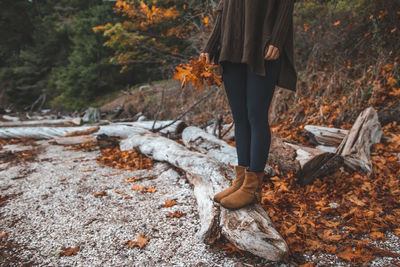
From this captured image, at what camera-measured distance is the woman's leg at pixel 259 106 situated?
1523 millimetres

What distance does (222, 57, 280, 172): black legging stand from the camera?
1535 millimetres

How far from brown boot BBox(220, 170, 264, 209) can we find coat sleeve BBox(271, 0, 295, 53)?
33.8 inches

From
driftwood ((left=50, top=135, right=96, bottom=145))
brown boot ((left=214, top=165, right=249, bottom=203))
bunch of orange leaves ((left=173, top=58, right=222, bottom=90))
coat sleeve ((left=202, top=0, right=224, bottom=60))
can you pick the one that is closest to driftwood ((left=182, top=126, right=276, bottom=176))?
brown boot ((left=214, top=165, right=249, bottom=203))

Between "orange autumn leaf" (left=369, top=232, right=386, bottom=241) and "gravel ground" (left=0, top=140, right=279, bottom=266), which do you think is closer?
"gravel ground" (left=0, top=140, right=279, bottom=266)

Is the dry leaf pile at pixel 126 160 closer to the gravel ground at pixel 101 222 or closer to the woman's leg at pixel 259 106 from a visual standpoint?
the gravel ground at pixel 101 222

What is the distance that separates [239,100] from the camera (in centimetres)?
167

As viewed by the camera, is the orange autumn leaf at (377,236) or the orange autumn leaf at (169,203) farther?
the orange autumn leaf at (169,203)

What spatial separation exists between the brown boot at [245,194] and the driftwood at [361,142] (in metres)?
1.65

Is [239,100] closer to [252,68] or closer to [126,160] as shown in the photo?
[252,68]

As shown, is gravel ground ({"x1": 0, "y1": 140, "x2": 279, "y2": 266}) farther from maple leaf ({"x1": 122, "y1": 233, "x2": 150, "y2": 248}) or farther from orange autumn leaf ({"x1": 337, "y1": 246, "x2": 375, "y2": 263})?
orange autumn leaf ({"x1": 337, "y1": 246, "x2": 375, "y2": 263})

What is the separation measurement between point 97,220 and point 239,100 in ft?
4.92

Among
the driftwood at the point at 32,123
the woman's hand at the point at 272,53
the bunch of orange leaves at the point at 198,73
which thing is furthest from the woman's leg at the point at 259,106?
the driftwood at the point at 32,123

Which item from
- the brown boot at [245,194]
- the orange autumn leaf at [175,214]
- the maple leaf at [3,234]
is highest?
the brown boot at [245,194]

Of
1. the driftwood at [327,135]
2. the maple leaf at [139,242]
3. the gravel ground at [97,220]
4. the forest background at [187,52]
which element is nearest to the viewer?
the gravel ground at [97,220]
